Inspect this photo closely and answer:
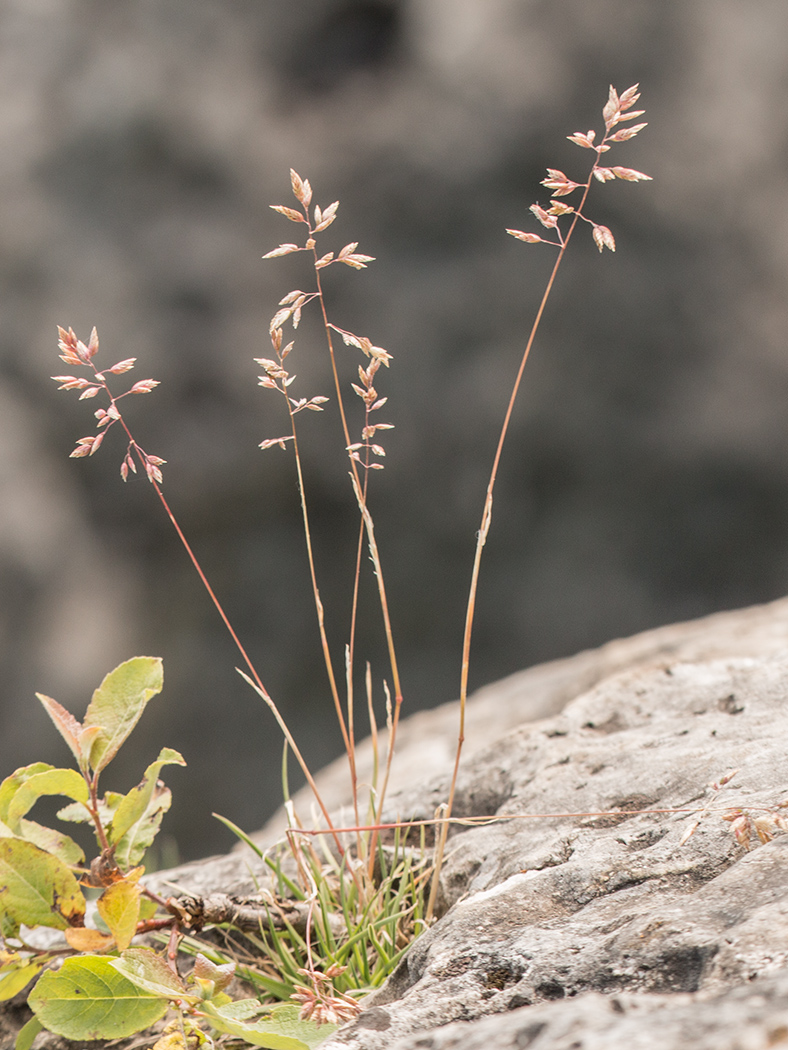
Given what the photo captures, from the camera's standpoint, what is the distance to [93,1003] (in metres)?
0.71

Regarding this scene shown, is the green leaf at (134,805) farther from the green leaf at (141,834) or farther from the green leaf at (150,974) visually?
the green leaf at (150,974)

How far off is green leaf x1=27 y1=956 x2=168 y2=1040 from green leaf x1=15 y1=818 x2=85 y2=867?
0.17 metres

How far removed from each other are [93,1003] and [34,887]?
0.50ft

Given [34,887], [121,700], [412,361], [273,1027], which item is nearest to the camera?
[273,1027]

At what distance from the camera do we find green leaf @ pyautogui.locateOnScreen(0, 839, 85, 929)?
→ 802mm

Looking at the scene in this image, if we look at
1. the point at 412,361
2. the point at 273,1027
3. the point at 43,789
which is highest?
the point at 412,361

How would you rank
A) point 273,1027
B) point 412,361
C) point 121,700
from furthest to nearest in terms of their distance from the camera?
point 412,361 → point 121,700 → point 273,1027

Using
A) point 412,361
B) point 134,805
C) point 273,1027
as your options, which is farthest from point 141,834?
point 412,361

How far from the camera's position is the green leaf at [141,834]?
88 centimetres

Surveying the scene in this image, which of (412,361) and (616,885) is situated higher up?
(412,361)

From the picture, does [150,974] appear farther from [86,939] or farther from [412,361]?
[412,361]

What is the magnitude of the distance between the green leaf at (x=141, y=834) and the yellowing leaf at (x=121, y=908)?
11 centimetres

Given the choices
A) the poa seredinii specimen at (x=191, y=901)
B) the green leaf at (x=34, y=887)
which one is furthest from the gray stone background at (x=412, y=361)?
the green leaf at (x=34, y=887)

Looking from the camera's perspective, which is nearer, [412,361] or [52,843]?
[52,843]
